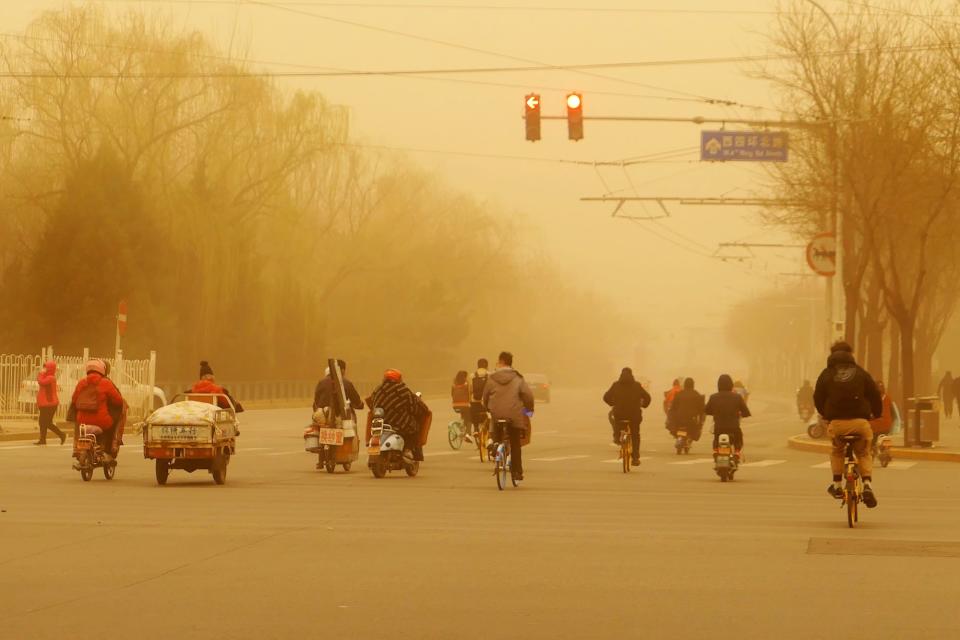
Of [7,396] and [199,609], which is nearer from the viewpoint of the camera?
[199,609]

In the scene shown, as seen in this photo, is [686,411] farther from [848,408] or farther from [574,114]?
[848,408]

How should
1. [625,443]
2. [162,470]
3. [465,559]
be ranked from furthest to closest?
[625,443] < [162,470] < [465,559]

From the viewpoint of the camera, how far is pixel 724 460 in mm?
26438

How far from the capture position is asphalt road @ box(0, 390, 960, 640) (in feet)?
34.2

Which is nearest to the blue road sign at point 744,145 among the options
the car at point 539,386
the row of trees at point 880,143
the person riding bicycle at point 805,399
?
the row of trees at point 880,143

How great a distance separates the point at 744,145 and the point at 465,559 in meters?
22.5

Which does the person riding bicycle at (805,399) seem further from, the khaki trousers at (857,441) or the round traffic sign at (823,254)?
the khaki trousers at (857,441)

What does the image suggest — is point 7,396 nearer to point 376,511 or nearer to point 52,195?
point 52,195

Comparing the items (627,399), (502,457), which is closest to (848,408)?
(502,457)

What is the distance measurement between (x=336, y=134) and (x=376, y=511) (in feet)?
166

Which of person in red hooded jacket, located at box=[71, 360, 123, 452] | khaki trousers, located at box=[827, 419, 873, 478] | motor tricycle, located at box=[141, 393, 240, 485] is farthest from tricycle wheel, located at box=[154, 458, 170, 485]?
khaki trousers, located at box=[827, 419, 873, 478]

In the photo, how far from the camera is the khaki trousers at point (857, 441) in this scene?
17.7 metres

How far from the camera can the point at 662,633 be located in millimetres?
9984

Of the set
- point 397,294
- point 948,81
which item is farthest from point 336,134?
point 948,81
